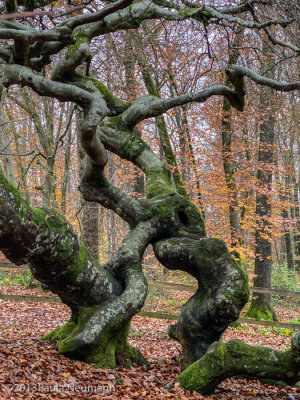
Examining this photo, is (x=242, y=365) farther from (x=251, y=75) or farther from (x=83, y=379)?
(x=251, y=75)

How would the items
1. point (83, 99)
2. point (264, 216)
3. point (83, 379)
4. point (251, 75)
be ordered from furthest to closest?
point (264, 216)
point (251, 75)
point (83, 99)
point (83, 379)

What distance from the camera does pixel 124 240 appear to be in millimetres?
5016

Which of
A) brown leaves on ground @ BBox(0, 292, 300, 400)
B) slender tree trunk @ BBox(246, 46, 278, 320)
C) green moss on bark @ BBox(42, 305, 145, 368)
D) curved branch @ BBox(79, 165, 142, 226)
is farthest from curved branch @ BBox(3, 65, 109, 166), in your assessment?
slender tree trunk @ BBox(246, 46, 278, 320)

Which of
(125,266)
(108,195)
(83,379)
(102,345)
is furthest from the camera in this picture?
(108,195)

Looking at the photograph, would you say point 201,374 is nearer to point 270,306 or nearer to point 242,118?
point 270,306

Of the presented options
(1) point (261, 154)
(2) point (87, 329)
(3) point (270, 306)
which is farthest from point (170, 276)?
(2) point (87, 329)

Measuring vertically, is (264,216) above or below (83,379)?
above

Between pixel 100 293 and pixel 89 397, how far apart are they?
1.33 meters

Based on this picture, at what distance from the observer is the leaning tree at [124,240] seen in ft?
12.8

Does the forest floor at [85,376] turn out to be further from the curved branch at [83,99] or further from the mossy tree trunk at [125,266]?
the curved branch at [83,99]

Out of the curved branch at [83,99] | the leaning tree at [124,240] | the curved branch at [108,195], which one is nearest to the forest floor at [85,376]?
the leaning tree at [124,240]

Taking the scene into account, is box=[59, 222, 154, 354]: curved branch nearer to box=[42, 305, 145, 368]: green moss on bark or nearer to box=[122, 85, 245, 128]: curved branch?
box=[42, 305, 145, 368]: green moss on bark

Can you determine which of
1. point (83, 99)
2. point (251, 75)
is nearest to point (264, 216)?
point (251, 75)

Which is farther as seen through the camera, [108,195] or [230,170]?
[230,170]
